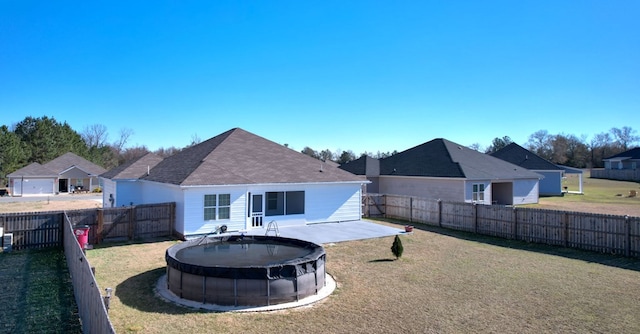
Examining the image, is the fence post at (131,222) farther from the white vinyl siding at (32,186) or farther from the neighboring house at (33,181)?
the white vinyl siding at (32,186)

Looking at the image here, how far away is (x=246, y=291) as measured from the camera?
8.99 m

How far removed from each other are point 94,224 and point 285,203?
28.5 ft

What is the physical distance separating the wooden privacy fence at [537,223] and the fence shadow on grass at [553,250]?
1.14 ft

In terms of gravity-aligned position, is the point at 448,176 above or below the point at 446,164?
below

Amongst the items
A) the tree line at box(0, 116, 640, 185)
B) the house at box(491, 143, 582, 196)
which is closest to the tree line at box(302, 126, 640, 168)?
the tree line at box(0, 116, 640, 185)

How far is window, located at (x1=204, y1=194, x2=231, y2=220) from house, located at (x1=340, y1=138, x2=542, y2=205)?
54.1ft

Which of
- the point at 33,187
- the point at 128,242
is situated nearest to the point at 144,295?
the point at 128,242

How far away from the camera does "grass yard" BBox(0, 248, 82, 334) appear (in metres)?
7.89

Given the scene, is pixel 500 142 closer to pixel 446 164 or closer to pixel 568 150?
pixel 568 150

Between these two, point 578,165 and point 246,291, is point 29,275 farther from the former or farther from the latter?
point 578,165

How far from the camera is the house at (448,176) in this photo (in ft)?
91.2

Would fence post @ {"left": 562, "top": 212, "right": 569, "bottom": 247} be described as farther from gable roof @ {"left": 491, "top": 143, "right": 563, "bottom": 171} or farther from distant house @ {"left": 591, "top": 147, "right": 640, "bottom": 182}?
distant house @ {"left": 591, "top": 147, "right": 640, "bottom": 182}

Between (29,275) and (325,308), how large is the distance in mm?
9022

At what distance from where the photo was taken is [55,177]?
155ft
